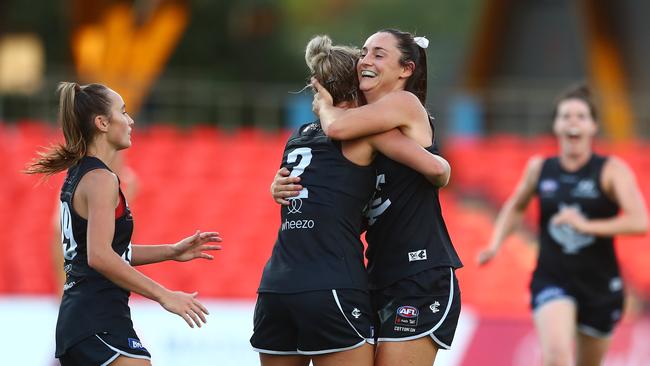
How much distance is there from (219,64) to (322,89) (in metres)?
29.0

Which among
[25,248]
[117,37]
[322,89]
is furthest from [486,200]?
[322,89]

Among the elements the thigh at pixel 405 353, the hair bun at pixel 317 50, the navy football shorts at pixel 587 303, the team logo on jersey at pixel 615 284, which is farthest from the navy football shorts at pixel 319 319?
the team logo on jersey at pixel 615 284

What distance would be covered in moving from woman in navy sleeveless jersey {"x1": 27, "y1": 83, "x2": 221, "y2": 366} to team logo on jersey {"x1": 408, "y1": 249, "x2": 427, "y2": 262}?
0.99 m

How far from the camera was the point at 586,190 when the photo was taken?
23.0 feet

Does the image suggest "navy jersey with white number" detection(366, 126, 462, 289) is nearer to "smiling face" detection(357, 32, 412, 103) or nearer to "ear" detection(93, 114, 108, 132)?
"smiling face" detection(357, 32, 412, 103)

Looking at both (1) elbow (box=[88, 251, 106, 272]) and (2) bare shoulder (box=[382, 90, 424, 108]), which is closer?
(1) elbow (box=[88, 251, 106, 272])

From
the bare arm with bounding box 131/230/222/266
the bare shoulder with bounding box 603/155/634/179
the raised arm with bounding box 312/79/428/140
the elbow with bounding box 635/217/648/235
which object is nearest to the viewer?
the raised arm with bounding box 312/79/428/140

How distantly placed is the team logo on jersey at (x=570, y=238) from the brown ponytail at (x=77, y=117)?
139 inches

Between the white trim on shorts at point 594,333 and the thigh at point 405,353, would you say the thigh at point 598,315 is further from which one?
the thigh at point 405,353

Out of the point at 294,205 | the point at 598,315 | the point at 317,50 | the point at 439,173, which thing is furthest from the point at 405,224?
the point at 598,315

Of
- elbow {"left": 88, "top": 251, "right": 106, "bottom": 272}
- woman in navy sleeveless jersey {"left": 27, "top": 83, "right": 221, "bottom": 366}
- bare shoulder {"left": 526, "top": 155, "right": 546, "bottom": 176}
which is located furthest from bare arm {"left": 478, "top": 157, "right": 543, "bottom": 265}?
elbow {"left": 88, "top": 251, "right": 106, "bottom": 272}

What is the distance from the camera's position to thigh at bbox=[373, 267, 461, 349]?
4.76m

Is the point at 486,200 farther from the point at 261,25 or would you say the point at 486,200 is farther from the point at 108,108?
the point at 261,25

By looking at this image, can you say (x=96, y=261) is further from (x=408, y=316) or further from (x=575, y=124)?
(x=575, y=124)
